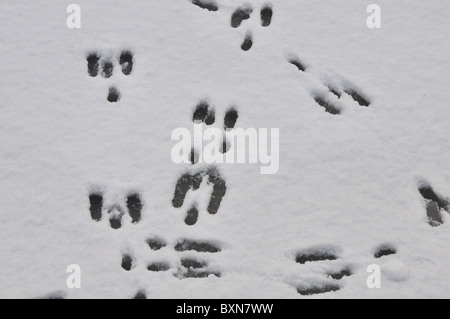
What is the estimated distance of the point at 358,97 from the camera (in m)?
2.06

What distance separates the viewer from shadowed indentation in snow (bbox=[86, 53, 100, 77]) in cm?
211

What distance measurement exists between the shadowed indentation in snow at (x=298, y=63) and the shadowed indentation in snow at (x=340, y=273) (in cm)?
72

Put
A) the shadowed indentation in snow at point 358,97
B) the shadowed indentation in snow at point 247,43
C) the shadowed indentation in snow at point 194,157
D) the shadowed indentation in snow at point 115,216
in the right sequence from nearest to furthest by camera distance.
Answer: the shadowed indentation in snow at point 115,216, the shadowed indentation in snow at point 194,157, the shadowed indentation in snow at point 358,97, the shadowed indentation in snow at point 247,43

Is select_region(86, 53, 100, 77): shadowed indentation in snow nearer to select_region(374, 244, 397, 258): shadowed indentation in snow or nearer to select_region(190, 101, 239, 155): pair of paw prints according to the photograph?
select_region(190, 101, 239, 155): pair of paw prints

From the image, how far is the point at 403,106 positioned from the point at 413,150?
0.17 m

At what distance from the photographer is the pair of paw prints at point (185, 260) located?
1.76 meters

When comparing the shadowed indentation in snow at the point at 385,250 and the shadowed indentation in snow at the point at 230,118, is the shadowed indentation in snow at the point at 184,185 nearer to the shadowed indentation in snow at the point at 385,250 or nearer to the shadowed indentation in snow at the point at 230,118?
the shadowed indentation in snow at the point at 230,118

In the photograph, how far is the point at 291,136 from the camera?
1.98 m

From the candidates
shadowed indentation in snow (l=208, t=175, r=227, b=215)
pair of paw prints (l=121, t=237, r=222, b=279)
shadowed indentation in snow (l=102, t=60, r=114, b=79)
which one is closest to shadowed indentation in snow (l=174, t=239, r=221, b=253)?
pair of paw prints (l=121, t=237, r=222, b=279)

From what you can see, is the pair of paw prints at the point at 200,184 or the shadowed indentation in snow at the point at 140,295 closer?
the shadowed indentation in snow at the point at 140,295

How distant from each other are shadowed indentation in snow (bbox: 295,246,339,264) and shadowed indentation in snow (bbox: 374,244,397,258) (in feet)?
0.39

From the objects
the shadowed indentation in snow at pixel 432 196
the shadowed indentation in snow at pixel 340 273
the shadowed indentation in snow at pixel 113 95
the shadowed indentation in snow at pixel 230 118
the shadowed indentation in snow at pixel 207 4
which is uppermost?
the shadowed indentation in snow at pixel 207 4

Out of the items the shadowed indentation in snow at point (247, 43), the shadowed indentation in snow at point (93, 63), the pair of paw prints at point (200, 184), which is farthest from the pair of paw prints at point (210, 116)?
the shadowed indentation in snow at point (93, 63)
